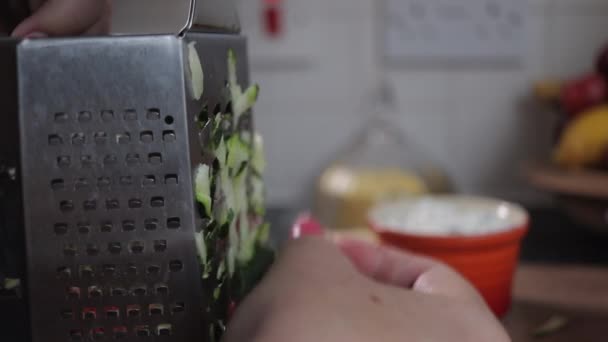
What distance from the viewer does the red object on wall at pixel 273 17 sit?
103 centimetres

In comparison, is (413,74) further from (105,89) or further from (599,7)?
(105,89)

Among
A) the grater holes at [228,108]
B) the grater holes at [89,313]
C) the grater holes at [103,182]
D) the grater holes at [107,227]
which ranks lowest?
the grater holes at [89,313]

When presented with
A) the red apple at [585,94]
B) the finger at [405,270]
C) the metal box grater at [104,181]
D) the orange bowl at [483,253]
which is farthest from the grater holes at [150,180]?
the red apple at [585,94]

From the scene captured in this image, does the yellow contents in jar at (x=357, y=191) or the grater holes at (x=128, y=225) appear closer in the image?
the grater holes at (x=128, y=225)

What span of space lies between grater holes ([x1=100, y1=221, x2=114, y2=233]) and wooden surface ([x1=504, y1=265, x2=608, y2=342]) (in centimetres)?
34

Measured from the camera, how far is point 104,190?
0.95 feet

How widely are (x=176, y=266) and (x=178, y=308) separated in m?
0.02

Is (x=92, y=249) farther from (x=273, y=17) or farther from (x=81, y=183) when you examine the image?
(x=273, y=17)

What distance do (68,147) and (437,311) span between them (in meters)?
0.19

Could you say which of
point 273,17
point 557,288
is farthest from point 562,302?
point 273,17

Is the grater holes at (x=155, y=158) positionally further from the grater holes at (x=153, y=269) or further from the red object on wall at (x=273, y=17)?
the red object on wall at (x=273, y=17)

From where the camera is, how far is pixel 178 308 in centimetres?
30

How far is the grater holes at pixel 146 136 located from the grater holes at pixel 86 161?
2cm

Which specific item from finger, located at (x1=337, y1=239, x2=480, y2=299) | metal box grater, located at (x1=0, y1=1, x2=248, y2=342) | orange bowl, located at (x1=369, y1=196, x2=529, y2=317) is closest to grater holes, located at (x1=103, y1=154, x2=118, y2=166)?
metal box grater, located at (x1=0, y1=1, x2=248, y2=342)
